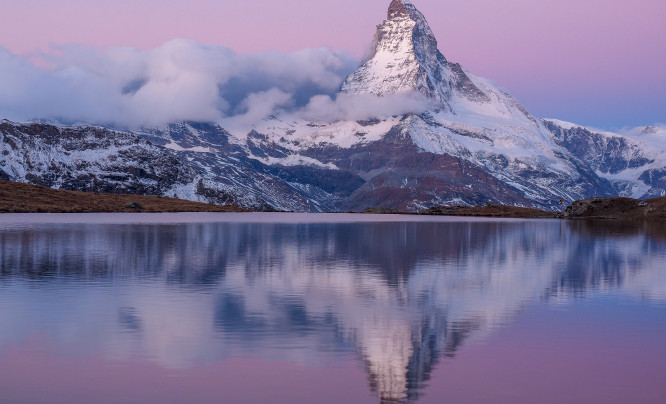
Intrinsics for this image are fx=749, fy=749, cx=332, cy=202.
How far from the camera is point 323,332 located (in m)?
40.3

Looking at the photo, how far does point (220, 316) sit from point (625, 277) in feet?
145

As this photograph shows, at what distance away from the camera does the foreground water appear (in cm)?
2958

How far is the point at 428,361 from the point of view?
112 ft

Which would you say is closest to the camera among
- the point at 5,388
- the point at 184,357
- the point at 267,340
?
the point at 5,388

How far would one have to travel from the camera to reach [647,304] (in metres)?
54.0

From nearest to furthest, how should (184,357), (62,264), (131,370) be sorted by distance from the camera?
(131,370) → (184,357) → (62,264)

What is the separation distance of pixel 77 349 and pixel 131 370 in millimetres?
5060

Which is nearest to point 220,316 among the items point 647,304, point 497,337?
point 497,337

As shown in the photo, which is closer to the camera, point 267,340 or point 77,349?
point 77,349

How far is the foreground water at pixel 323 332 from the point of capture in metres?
29.6

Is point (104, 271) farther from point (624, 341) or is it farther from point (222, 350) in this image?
point (624, 341)

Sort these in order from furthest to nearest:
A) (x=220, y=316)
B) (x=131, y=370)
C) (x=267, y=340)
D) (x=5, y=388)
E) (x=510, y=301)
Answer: (x=510, y=301) < (x=220, y=316) < (x=267, y=340) < (x=131, y=370) < (x=5, y=388)

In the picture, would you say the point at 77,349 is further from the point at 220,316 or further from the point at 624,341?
the point at 624,341

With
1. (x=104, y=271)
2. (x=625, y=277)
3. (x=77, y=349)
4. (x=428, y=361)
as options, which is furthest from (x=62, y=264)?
(x=625, y=277)
